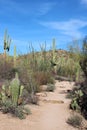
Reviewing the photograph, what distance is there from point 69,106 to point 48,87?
3.63 metres

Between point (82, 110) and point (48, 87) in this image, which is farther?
point (48, 87)

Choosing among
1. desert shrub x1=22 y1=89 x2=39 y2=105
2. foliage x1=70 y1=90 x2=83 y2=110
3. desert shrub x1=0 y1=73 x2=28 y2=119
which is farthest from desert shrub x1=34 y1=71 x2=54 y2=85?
desert shrub x1=0 y1=73 x2=28 y2=119

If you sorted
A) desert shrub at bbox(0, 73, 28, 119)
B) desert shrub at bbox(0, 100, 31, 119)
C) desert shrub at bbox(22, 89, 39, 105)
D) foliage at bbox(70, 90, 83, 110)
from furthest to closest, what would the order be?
desert shrub at bbox(22, 89, 39, 105) → foliage at bbox(70, 90, 83, 110) → desert shrub at bbox(0, 73, 28, 119) → desert shrub at bbox(0, 100, 31, 119)

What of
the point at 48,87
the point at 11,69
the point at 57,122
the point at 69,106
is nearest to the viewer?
the point at 57,122

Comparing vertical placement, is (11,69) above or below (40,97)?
above

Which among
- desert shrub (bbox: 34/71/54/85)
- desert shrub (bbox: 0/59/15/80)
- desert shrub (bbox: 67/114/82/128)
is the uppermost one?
desert shrub (bbox: 0/59/15/80)

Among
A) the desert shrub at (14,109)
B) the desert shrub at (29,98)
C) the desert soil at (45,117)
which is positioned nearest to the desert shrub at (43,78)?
the desert soil at (45,117)

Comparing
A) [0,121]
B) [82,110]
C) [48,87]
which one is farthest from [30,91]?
[0,121]

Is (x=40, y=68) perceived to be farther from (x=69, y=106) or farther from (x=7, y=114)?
(x=7, y=114)

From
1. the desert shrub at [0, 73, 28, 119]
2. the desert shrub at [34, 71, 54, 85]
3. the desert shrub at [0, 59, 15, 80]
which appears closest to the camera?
the desert shrub at [0, 73, 28, 119]

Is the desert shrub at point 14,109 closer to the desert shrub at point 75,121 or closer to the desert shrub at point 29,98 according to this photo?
the desert shrub at point 29,98

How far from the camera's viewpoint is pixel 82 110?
12.7 meters

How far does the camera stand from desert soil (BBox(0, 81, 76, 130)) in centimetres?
1077

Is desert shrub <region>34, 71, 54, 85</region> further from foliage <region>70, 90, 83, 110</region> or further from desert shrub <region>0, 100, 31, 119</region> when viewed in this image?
desert shrub <region>0, 100, 31, 119</region>
